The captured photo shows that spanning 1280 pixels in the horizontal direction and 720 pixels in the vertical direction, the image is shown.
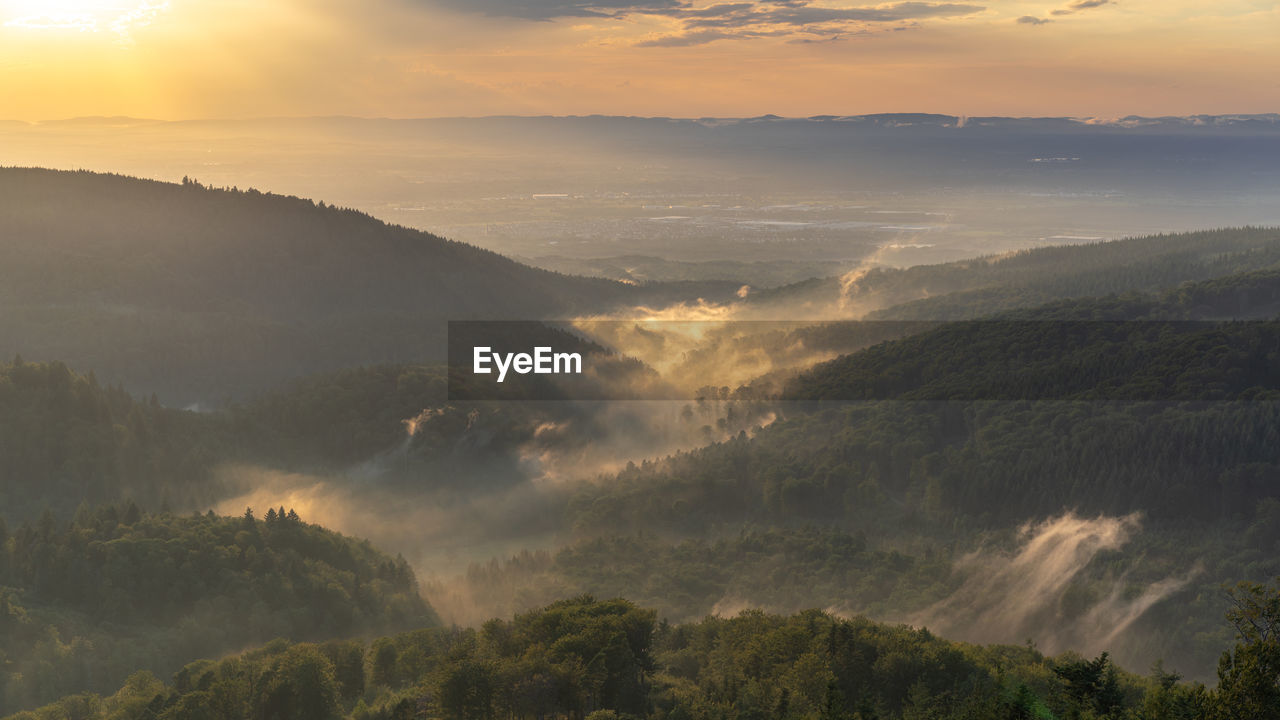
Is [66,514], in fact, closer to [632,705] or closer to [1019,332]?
[632,705]

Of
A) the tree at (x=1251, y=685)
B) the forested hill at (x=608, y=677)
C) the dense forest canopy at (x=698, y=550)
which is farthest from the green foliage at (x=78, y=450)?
the tree at (x=1251, y=685)

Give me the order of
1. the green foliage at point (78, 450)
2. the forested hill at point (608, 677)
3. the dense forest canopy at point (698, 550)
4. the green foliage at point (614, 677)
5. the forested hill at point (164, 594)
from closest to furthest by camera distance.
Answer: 1. the forested hill at point (608, 677)
2. the green foliage at point (614, 677)
3. the dense forest canopy at point (698, 550)
4. the forested hill at point (164, 594)
5. the green foliage at point (78, 450)

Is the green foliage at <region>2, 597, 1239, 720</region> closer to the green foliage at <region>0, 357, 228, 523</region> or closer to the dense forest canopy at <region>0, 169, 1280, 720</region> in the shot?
the dense forest canopy at <region>0, 169, 1280, 720</region>

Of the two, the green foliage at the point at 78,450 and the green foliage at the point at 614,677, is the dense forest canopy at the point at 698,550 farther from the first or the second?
the green foliage at the point at 78,450

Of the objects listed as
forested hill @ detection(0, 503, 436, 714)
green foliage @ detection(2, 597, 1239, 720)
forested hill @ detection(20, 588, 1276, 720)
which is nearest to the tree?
forested hill @ detection(20, 588, 1276, 720)

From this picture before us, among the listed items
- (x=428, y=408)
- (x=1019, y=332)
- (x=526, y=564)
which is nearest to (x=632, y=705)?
(x=526, y=564)

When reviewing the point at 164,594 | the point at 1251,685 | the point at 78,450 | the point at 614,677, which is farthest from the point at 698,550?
the point at 1251,685

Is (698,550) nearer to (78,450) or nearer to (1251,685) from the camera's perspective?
(78,450)

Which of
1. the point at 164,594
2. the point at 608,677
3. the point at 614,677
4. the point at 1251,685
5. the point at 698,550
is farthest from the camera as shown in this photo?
the point at 698,550
